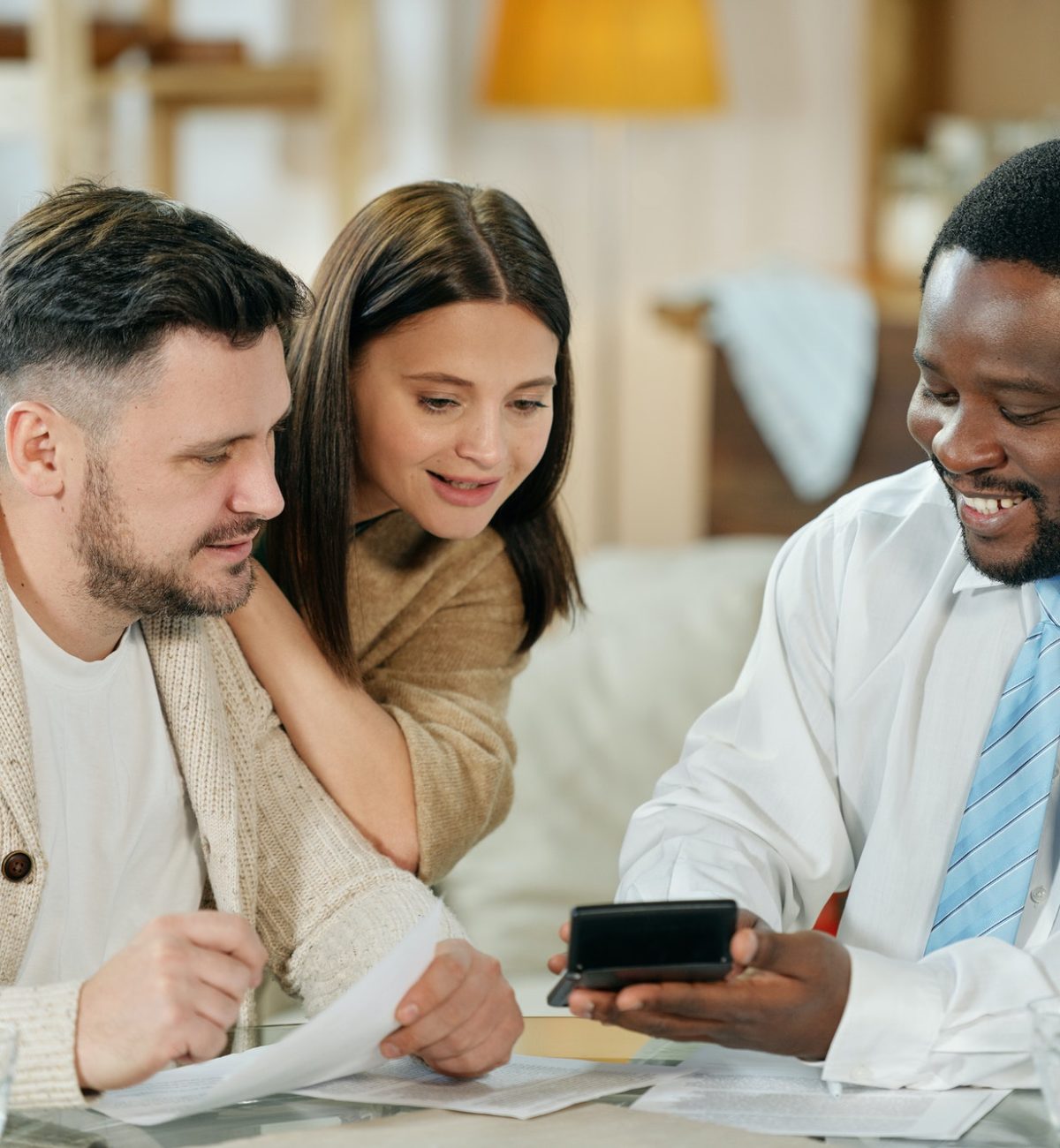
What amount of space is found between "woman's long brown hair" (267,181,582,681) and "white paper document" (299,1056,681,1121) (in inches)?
17.3

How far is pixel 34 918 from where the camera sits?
1307 mm

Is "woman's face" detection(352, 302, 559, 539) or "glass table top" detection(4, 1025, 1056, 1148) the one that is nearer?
"glass table top" detection(4, 1025, 1056, 1148)

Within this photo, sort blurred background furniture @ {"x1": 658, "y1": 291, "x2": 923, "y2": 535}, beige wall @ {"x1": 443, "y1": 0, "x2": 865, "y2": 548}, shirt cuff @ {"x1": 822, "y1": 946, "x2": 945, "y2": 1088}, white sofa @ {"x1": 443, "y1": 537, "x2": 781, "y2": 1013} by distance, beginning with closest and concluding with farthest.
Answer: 1. shirt cuff @ {"x1": 822, "y1": 946, "x2": 945, "y2": 1088}
2. white sofa @ {"x1": 443, "y1": 537, "x2": 781, "y2": 1013}
3. blurred background furniture @ {"x1": 658, "y1": 291, "x2": 923, "y2": 535}
4. beige wall @ {"x1": 443, "y1": 0, "x2": 865, "y2": 548}

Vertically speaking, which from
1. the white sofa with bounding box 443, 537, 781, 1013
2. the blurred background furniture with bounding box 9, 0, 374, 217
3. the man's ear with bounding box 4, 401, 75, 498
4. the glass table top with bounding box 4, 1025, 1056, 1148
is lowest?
the white sofa with bounding box 443, 537, 781, 1013

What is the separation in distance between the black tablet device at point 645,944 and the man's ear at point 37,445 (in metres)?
0.53

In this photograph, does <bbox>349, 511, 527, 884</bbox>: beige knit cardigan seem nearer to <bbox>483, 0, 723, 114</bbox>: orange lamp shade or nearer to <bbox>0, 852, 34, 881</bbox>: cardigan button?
<bbox>0, 852, 34, 881</bbox>: cardigan button

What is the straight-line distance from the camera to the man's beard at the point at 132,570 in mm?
1312

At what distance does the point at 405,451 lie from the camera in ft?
5.03

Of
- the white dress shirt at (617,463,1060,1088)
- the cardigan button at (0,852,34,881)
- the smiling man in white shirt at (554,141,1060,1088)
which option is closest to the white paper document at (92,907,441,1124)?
the smiling man in white shirt at (554,141,1060,1088)

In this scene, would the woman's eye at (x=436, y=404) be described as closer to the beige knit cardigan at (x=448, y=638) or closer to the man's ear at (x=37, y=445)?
the beige knit cardigan at (x=448, y=638)

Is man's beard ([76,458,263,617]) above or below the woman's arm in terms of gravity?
above

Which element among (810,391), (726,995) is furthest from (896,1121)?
(810,391)

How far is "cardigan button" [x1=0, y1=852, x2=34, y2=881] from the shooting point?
1.28 meters

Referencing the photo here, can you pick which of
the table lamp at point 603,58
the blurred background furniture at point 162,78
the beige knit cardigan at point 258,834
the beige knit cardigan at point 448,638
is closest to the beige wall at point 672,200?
the table lamp at point 603,58
